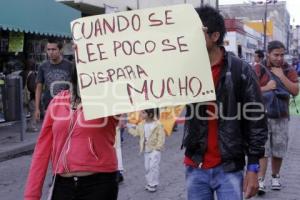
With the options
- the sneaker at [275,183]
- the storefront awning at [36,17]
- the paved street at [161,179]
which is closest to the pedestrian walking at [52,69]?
the paved street at [161,179]

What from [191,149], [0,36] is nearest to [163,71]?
[191,149]

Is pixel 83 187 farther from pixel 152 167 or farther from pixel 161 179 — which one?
pixel 161 179

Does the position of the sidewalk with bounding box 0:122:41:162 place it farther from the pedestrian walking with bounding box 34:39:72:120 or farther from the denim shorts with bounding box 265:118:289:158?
the denim shorts with bounding box 265:118:289:158

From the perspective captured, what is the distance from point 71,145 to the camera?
3.33m

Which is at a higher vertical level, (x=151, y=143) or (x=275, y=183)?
(x=151, y=143)

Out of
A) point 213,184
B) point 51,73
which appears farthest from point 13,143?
point 213,184

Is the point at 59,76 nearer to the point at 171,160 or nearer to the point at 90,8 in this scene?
the point at 171,160

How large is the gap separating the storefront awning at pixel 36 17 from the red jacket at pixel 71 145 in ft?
28.3

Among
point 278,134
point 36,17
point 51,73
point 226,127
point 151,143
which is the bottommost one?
point 151,143

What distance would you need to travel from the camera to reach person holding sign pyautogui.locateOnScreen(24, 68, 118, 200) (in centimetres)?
331

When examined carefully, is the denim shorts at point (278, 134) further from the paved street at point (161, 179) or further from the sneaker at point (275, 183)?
the paved street at point (161, 179)

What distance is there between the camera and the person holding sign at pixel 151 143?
700 cm

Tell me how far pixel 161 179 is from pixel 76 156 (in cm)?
448

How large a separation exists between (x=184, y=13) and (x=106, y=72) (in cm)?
57
